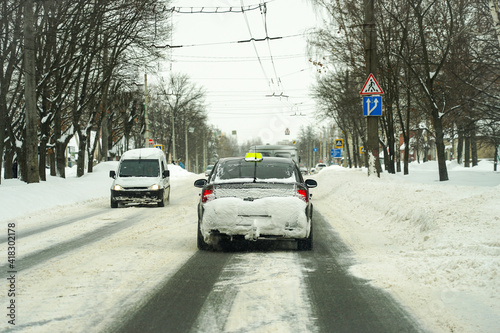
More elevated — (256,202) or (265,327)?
(256,202)

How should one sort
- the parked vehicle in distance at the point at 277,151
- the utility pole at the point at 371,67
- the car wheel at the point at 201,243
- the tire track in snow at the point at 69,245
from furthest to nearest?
the parked vehicle in distance at the point at 277,151, the utility pole at the point at 371,67, the car wheel at the point at 201,243, the tire track in snow at the point at 69,245

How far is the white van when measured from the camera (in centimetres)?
1956

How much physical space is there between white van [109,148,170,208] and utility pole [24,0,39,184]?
174 inches

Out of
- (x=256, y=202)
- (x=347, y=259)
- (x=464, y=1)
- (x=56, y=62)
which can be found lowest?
(x=347, y=259)

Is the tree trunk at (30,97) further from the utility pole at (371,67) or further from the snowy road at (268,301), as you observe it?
the snowy road at (268,301)

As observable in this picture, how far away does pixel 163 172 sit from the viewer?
68.8ft

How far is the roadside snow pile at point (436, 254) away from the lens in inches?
216

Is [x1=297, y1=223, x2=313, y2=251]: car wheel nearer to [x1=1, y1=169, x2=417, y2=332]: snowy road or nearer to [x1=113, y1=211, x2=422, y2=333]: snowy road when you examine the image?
[x1=1, y1=169, x2=417, y2=332]: snowy road

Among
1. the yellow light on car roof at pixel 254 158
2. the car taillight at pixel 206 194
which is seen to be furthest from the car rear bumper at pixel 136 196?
the car taillight at pixel 206 194

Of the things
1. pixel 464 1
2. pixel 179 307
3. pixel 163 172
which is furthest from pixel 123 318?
pixel 464 1

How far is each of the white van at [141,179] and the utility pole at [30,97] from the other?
441 cm

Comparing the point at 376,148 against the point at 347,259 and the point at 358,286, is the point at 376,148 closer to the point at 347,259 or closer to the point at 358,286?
the point at 347,259

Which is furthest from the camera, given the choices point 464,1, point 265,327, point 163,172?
point 464,1

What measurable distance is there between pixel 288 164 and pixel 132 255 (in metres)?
2.94
